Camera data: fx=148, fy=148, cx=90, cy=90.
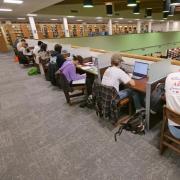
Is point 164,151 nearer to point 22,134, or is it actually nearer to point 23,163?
point 23,163

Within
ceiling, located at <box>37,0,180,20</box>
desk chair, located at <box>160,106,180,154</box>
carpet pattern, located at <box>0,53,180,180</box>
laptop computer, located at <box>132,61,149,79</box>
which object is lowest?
carpet pattern, located at <box>0,53,180,180</box>

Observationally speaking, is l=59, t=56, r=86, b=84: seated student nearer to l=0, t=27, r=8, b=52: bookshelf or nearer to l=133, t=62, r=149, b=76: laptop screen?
l=133, t=62, r=149, b=76: laptop screen

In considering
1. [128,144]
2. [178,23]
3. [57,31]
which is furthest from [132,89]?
[178,23]

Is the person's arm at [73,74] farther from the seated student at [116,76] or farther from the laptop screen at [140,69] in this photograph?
the laptop screen at [140,69]

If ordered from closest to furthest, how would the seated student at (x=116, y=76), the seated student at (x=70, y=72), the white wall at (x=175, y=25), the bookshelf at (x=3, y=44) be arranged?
the seated student at (x=116, y=76) < the seated student at (x=70, y=72) < the bookshelf at (x=3, y=44) < the white wall at (x=175, y=25)

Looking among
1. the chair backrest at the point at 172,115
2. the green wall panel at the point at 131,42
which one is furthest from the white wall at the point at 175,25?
the chair backrest at the point at 172,115

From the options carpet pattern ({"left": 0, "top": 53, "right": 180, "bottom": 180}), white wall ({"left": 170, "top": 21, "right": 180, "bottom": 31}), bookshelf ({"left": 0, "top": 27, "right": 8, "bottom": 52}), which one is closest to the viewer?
carpet pattern ({"left": 0, "top": 53, "right": 180, "bottom": 180})

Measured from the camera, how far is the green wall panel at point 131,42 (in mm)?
7879

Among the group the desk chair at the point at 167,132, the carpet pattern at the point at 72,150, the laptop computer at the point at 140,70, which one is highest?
the laptop computer at the point at 140,70

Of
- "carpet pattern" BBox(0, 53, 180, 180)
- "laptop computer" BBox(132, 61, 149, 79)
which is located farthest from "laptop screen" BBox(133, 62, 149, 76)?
"carpet pattern" BBox(0, 53, 180, 180)

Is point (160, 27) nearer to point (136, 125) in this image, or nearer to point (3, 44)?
point (3, 44)

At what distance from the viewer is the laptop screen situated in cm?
254

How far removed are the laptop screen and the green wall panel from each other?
5.26 meters

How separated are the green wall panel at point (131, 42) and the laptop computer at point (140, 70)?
17.3 feet
